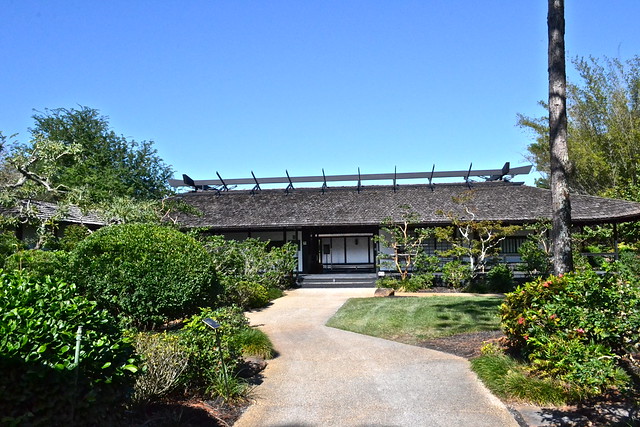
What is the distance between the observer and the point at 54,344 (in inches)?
138

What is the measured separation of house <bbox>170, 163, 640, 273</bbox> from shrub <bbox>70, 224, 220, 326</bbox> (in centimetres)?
1214

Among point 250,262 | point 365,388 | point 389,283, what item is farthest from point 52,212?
point 365,388

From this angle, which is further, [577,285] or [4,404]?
[577,285]

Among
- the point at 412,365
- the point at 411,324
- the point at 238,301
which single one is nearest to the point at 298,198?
the point at 238,301

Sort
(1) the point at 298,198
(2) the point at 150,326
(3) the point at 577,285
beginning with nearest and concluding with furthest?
(3) the point at 577,285 → (2) the point at 150,326 → (1) the point at 298,198

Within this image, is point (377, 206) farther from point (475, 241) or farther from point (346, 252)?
point (475, 241)

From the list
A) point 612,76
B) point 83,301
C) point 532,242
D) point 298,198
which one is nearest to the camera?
point 83,301

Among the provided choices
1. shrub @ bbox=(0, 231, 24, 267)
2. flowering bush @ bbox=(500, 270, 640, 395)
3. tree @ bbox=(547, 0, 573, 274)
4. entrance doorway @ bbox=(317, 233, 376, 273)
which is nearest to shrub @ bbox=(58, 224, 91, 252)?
shrub @ bbox=(0, 231, 24, 267)

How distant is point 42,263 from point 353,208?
52.2 feet

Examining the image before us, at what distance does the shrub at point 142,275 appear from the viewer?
8.86 m

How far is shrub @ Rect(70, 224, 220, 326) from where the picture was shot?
29.1 feet

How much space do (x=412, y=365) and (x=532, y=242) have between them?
1347cm

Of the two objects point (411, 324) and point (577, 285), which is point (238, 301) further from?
point (577, 285)

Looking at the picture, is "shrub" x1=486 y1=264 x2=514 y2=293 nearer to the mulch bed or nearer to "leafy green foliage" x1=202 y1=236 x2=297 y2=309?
"leafy green foliage" x1=202 y1=236 x2=297 y2=309
